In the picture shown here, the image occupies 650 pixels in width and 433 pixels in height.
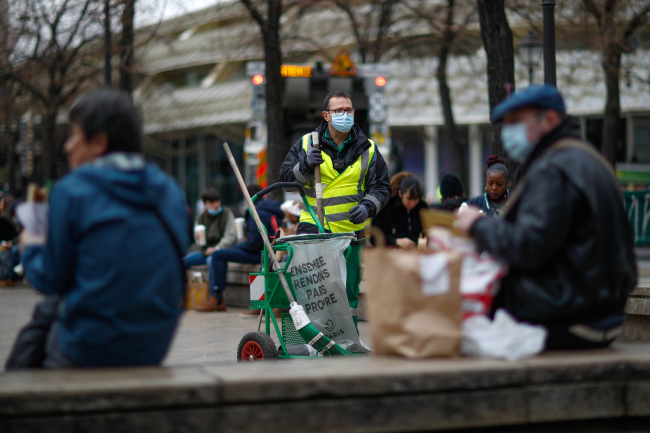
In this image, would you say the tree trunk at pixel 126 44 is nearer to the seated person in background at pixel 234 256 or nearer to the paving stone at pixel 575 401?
the seated person in background at pixel 234 256

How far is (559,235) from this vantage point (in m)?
3.21

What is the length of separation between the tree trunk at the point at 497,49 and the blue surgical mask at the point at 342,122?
Answer: 3.88 metres

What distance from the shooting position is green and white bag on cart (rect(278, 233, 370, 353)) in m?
5.55

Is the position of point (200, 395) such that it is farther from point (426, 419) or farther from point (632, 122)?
point (632, 122)

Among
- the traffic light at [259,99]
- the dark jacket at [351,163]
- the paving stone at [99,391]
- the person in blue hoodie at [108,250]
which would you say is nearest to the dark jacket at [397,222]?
the dark jacket at [351,163]

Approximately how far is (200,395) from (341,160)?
11.7 ft

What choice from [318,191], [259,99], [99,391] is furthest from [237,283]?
[99,391]

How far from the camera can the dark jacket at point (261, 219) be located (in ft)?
31.8

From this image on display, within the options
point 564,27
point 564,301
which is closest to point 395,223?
point 564,301

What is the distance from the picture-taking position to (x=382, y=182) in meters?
6.31

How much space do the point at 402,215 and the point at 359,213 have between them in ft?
10.7

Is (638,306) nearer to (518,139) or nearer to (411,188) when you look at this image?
(411,188)

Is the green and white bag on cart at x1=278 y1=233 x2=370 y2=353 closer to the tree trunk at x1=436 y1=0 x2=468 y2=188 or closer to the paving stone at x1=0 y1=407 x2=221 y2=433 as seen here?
the paving stone at x1=0 y1=407 x2=221 y2=433

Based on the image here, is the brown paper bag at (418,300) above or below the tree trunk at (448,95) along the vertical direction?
below
